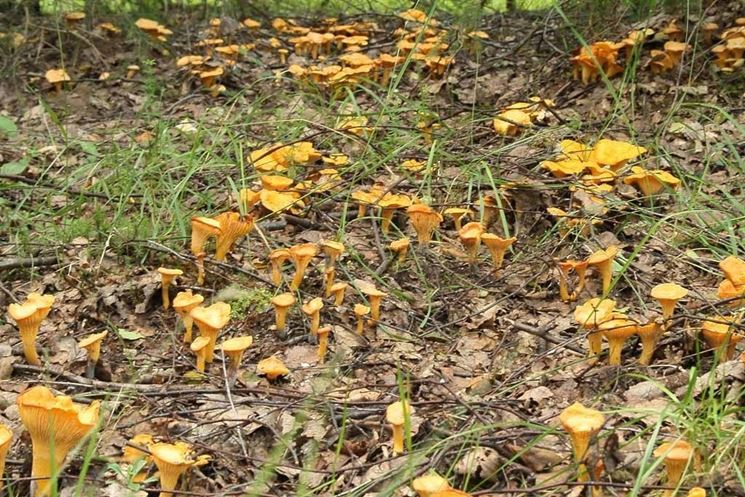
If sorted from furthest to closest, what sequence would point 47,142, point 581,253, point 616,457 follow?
1. point 47,142
2. point 581,253
3. point 616,457

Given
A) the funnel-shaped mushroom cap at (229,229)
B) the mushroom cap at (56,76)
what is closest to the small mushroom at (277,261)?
the funnel-shaped mushroom cap at (229,229)

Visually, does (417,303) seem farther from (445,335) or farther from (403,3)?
(403,3)

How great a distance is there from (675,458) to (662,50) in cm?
423

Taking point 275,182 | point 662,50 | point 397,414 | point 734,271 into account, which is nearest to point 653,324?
point 734,271

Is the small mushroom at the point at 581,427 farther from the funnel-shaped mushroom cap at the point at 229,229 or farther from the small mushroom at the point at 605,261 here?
the funnel-shaped mushroom cap at the point at 229,229

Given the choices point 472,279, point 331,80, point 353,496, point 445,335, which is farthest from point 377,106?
point 353,496

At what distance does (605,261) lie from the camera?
3.71m

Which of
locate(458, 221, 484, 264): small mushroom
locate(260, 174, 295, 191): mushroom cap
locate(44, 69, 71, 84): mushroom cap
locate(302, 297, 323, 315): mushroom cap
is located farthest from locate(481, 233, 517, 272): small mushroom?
locate(44, 69, 71, 84): mushroom cap

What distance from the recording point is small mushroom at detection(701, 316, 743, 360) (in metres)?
3.10

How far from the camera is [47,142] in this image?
629 centimetres

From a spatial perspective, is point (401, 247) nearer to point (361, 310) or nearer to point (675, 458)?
point (361, 310)

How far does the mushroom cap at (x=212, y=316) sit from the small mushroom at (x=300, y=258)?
0.55 meters

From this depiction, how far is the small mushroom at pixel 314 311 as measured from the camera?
3.65 m

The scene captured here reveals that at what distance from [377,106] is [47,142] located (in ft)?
7.93
